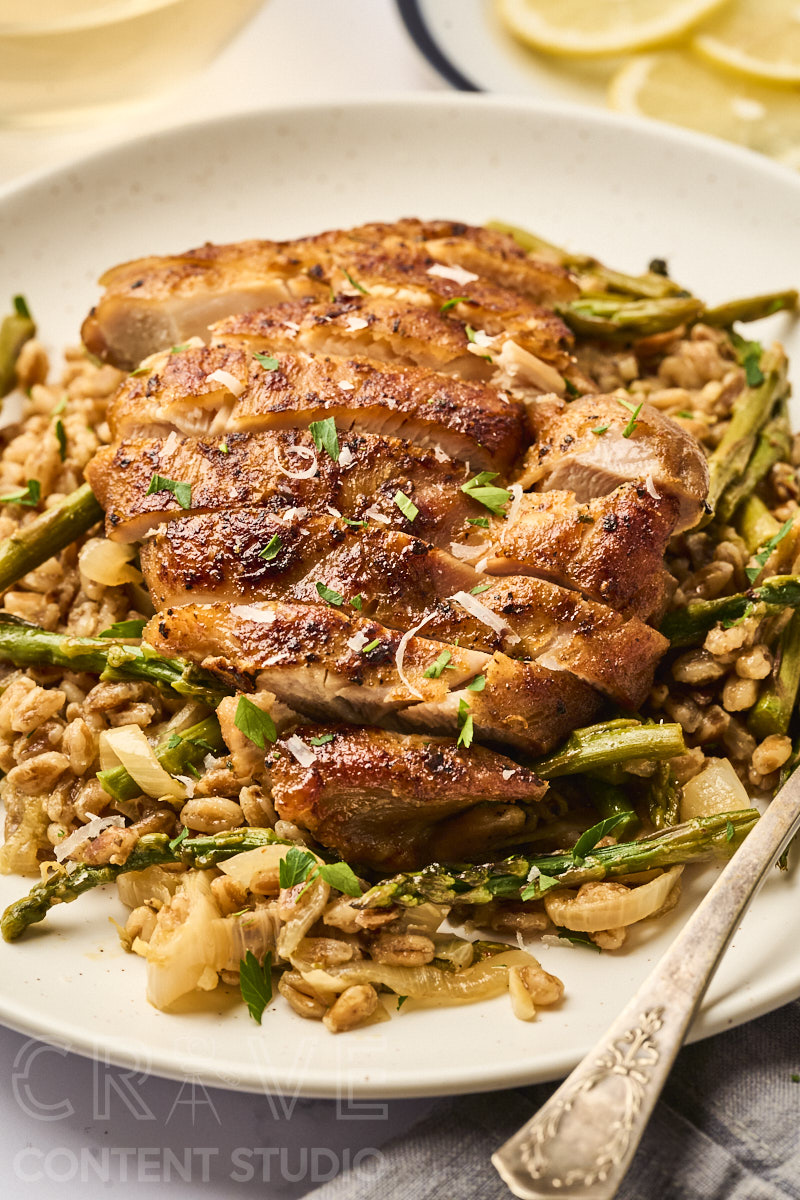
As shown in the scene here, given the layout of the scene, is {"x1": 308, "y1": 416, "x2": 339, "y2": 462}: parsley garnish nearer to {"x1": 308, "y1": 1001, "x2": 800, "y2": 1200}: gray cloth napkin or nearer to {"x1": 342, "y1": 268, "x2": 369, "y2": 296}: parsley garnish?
{"x1": 342, "y1": 268, "x2": 369, "y2": 296}: parsley garnish

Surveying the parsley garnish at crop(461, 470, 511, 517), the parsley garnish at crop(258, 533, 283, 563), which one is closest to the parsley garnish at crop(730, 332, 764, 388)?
the parsley garnish at crop(461, 470, 511, 517)

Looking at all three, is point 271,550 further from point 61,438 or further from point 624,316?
point 624,316

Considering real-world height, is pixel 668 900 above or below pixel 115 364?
below

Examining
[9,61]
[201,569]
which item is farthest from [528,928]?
[9,61]

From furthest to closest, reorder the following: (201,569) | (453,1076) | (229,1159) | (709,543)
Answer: (709,543)
(201,569)
(229,1159)
(453,1076)

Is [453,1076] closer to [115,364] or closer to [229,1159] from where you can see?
[229,1159]

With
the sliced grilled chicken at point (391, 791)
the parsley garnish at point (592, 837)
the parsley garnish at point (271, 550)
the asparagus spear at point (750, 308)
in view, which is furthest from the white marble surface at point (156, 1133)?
the asparagus spear at point (750, 308)
